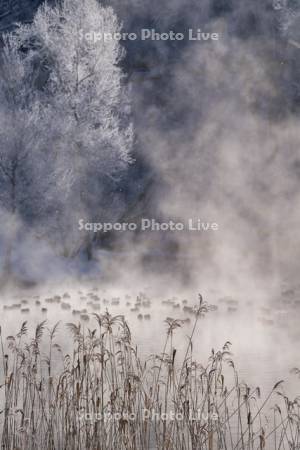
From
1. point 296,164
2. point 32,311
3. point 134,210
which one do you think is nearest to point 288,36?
point 296,164

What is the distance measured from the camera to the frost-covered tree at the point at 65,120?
779 inches

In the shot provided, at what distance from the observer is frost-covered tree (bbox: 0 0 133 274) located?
65.0ft

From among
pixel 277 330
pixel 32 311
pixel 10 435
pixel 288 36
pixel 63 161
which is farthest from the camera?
pixel 288 36

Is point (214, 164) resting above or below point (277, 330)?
above

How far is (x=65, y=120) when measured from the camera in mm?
20750

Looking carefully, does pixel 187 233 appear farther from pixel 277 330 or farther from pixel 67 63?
pixel 277 330

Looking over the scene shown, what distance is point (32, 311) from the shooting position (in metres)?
14.6

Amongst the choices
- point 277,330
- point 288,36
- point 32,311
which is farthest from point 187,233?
point 277,330

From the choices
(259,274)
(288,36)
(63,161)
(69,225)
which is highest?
(288,36)

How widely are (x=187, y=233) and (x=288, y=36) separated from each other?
25.6 ft

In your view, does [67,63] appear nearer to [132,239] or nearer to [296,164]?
[132,239]

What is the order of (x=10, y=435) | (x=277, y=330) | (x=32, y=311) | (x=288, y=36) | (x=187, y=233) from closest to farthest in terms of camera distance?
1. (x=10, y=435)
2. (x=277, y=330)
3. (x=32, y=311)
4. (x=187, y=233)
5. (x=288, y=36)

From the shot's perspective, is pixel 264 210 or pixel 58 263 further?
pixel 264 210

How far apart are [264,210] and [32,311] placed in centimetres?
1069
